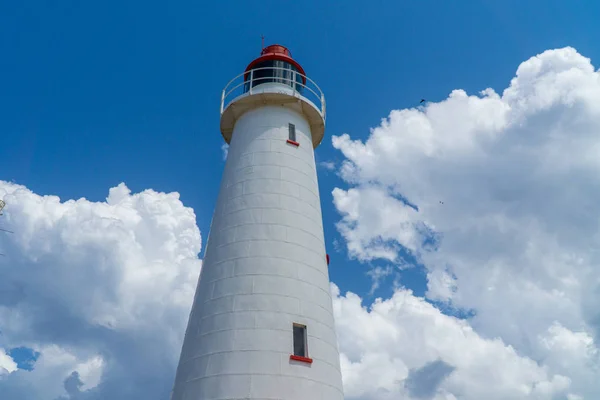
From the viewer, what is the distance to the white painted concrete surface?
1195 centimetres

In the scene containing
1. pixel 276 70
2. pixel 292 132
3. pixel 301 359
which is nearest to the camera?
pixel 301 359

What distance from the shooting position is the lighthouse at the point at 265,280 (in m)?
12.0

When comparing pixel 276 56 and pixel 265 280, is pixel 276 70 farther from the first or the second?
pixel 265 280

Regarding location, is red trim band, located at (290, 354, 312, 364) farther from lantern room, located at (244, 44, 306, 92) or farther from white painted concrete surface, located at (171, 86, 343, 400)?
lantern room, located at (244, 44, 306, 92)

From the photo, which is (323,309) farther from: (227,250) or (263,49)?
(263,49)

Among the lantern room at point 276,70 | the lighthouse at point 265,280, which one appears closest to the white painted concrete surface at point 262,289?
the lighthouse at point 265,280

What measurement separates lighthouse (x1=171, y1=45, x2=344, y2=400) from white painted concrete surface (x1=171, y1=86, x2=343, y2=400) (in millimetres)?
29

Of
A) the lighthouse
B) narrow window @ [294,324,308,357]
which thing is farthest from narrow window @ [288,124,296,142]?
narrow window @ [294,324,308,357]

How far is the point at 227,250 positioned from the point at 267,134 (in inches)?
203

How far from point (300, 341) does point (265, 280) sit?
1.99 metres

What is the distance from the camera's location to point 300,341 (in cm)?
1285

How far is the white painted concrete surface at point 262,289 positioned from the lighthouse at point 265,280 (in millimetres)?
29


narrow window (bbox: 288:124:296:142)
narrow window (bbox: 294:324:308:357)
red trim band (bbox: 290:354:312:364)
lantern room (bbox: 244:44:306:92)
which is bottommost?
red trim band (bbox: 290:354:312:364)

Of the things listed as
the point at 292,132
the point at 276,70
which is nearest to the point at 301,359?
the point at 292,132
